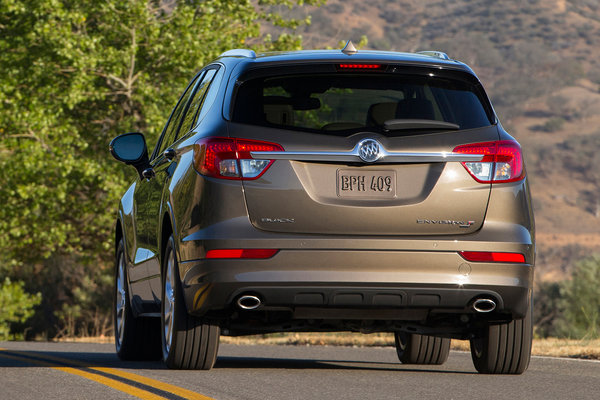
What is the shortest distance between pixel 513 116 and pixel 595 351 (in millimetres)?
103100

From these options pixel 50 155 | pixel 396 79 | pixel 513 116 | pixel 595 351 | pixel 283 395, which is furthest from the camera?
pixel 513 116

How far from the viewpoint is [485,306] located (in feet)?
23.6

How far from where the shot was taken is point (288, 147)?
6.94 m

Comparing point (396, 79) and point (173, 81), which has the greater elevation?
point (396, 79)

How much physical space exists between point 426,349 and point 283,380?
2.20 metres

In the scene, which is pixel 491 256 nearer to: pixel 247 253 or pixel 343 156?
pixel 343 156

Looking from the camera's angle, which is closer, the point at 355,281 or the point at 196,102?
the point at 355,281

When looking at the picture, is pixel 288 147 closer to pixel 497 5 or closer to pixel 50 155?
pixel 50 155

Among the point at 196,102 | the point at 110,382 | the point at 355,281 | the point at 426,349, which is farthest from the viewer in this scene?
the point at 426,349

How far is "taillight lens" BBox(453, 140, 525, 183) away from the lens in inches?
279

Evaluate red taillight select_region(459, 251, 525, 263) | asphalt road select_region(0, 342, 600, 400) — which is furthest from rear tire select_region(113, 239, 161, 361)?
red taillight select_region(459, 251, 525, 263)

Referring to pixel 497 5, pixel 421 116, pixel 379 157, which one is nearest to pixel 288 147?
pixel 379 157

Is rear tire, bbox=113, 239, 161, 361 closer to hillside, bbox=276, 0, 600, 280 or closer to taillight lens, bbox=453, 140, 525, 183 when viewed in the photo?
taillight lens, bbox=453, 140, 525, 183

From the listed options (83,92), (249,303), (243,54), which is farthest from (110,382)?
(83,92)
